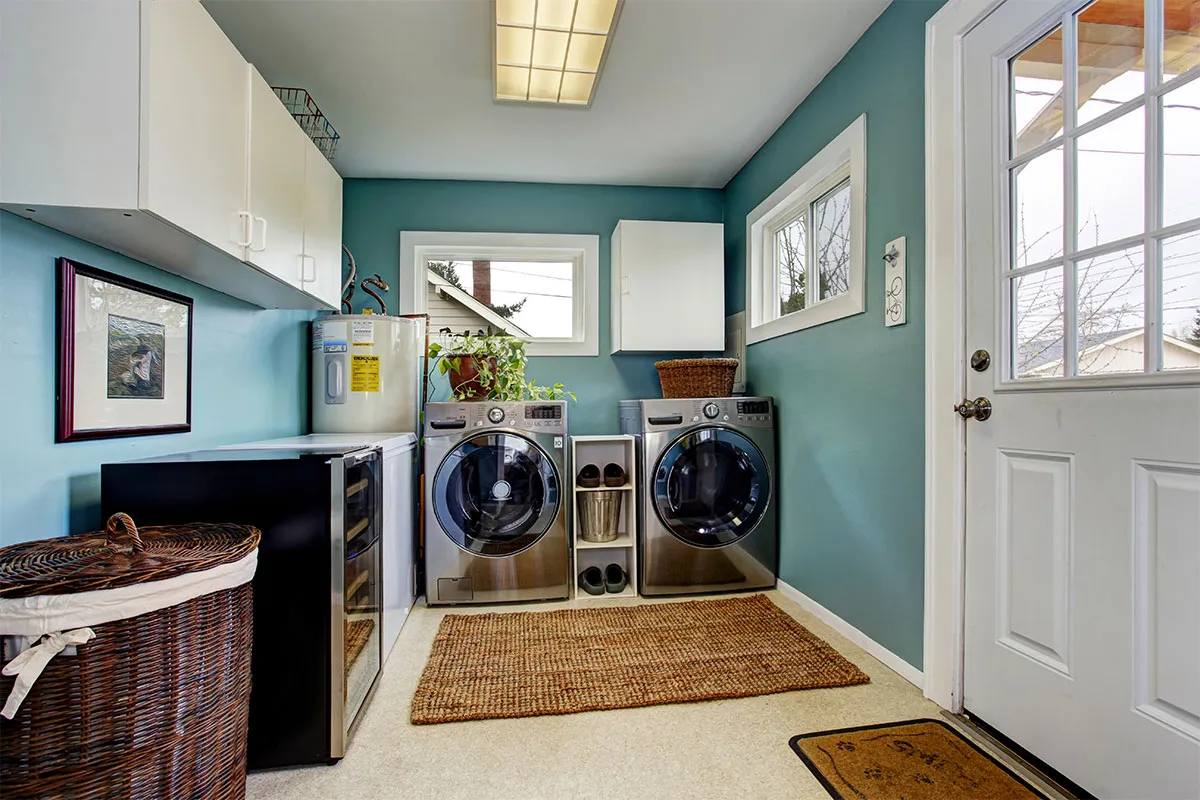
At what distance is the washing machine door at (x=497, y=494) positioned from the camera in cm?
249

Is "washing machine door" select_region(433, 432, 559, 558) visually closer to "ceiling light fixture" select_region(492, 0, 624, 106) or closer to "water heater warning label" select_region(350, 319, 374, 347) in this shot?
"water heater warning label" select_region(350, 319, 374, 347)

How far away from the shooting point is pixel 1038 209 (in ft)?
4.44

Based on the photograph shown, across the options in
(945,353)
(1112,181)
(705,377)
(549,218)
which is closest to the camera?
(1112,181)

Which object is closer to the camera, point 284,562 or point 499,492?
point 284,562

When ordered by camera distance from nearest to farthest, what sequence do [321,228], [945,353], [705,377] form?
[945,353]
[321,228]
[705,377]

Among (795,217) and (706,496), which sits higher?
(795,217)

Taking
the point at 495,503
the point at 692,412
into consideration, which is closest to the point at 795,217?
the point at 692,412

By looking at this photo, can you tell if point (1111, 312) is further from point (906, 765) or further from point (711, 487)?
point (711, 487)

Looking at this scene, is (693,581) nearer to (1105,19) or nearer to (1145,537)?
(1145,537)

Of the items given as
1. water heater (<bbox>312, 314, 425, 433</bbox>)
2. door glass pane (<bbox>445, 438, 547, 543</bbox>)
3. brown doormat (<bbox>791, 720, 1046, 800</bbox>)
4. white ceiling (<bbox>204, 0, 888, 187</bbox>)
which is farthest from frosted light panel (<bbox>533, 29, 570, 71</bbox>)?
brown doormat (<bbox>791, 720, 1046, 800</bbox>)

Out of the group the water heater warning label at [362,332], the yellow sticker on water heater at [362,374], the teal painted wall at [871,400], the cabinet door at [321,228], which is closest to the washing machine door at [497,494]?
the yellow sticker on water heater at [362,374]

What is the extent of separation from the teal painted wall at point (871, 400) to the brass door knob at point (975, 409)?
16 centimetres

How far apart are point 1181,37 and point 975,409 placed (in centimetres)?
86

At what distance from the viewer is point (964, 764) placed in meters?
1.34
